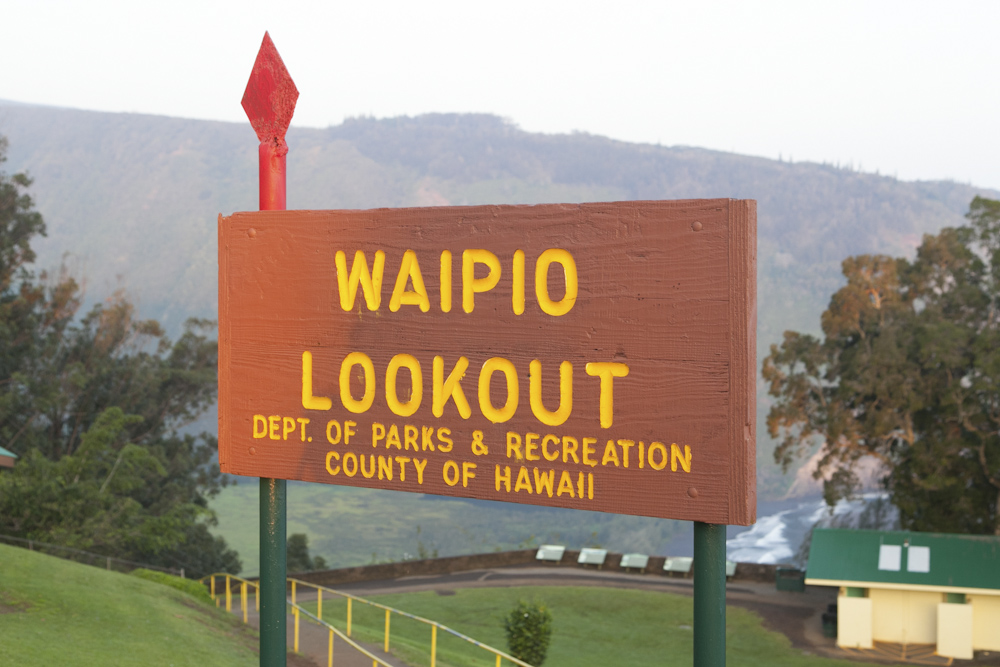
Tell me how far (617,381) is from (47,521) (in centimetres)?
3096

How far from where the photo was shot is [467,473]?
3.86 metres

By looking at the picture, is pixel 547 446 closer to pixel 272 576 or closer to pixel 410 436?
pixel 410 436

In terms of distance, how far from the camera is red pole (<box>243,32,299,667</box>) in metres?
4.45

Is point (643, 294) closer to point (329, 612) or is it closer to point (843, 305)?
point (329, 612)

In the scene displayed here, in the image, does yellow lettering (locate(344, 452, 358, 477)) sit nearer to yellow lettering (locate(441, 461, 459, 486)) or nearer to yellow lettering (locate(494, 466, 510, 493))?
yellow lettering (locate(441, 461, 459, 486))

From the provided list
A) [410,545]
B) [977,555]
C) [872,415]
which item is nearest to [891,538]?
[977,555]

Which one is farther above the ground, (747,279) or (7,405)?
(747,279)

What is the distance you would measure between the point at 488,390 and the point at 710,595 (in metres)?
1.19

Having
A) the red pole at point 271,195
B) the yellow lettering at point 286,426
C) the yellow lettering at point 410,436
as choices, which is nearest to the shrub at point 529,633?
the red pole at point 271,195

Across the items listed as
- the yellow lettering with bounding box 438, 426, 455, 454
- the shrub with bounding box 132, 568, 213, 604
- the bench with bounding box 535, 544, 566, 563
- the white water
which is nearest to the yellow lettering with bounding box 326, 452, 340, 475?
the yellow lettering with bounding box 438, 426, 455, 454

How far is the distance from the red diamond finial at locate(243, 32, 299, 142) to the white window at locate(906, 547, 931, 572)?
26.7 metres

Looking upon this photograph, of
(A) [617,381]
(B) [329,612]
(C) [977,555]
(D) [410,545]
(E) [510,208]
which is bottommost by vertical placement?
(D) [410,545]

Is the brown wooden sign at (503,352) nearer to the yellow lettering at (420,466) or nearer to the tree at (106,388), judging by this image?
the yellow lettering at (420,466)

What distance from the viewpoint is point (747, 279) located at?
11.1 ft
